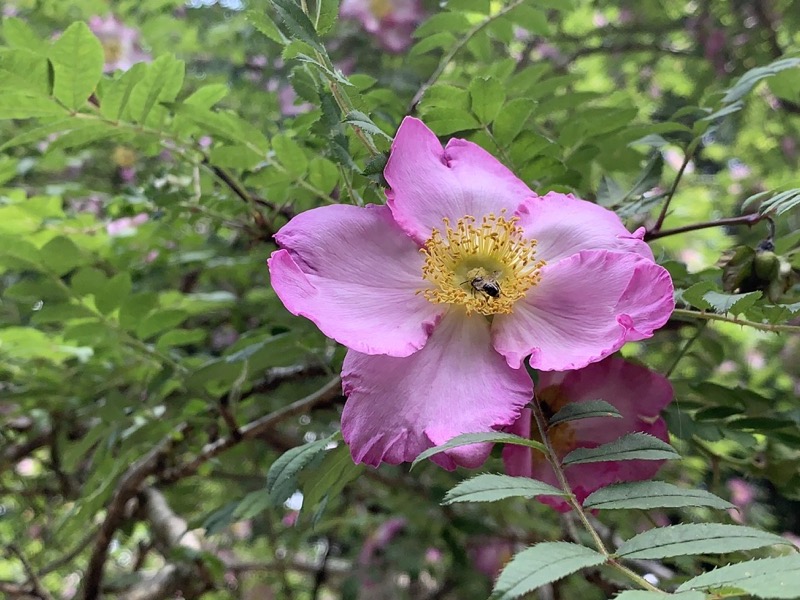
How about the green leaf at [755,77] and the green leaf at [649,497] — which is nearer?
the green leaf at [649,497]

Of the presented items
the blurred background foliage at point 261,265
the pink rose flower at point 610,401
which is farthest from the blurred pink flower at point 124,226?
the pink rose flower at point 610,401

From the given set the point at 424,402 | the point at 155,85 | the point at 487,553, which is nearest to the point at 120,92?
the point at 155,85

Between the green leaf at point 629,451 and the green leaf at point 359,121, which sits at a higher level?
the green leaf at point 359,121

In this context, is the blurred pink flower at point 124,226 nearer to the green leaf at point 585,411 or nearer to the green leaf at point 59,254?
the green leaf at point 59,254

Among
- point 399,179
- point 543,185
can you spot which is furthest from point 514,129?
point 399,179

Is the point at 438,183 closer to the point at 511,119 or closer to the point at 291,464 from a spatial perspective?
the point at 511,119

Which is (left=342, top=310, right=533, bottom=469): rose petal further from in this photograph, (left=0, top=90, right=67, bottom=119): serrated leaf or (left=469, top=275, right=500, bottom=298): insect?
(left=0, top=90, right=67, bottom=119): serrated leaf
